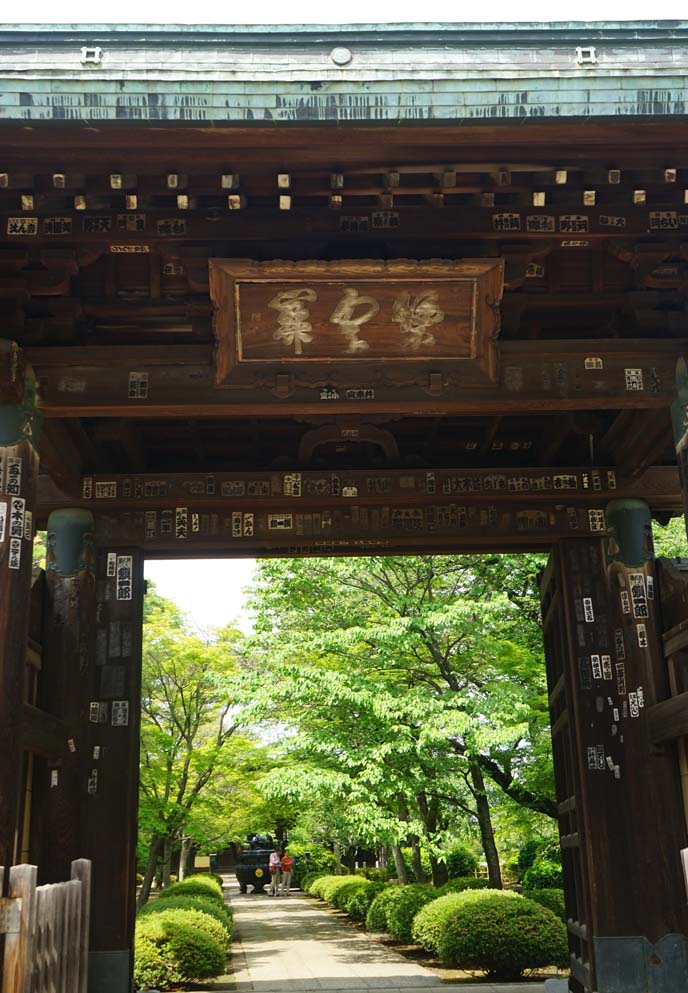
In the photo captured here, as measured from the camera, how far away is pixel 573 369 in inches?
260

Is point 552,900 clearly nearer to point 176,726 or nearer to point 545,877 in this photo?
point 545,877

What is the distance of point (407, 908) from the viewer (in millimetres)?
15219

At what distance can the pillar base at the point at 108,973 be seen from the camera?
7699 millimetres

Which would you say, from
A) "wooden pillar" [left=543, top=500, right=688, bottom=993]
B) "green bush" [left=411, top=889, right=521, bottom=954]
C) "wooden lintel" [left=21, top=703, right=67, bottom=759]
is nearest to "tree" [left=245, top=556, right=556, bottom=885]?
"green bush" [left=411, top=889, right=521, bottom=954]

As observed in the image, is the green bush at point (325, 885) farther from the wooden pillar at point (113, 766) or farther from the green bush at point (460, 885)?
the wooden pillar at point (113, 766)

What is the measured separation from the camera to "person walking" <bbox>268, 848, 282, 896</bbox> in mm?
30422

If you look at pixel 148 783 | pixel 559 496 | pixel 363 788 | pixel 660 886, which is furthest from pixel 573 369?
pixel 148 783

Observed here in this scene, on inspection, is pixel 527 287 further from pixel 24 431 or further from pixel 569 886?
pixel 569 886

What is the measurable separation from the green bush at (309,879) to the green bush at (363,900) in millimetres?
10744

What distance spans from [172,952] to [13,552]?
737cm

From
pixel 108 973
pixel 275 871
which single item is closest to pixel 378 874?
pixel 275 871

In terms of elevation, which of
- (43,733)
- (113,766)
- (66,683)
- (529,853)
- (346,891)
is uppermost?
(66,683)

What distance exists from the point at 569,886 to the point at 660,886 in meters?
1.44

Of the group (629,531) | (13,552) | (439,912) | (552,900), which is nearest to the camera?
(13,552)
